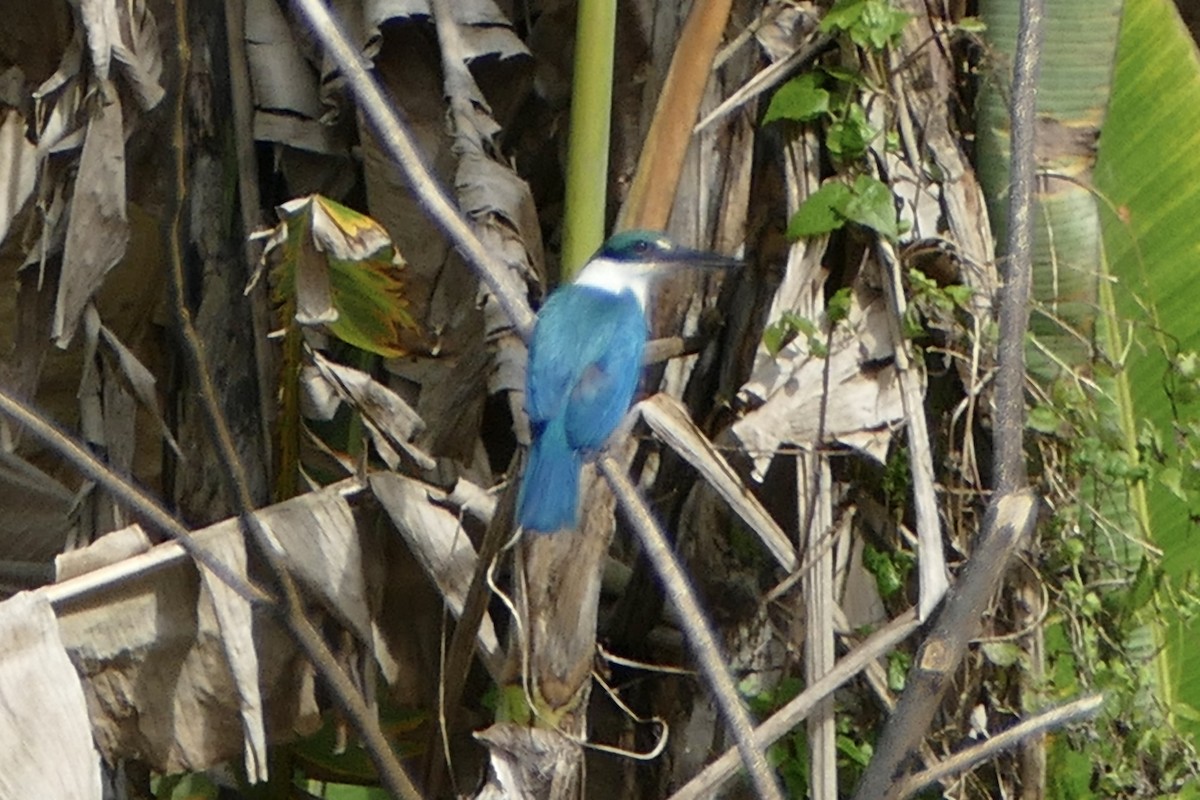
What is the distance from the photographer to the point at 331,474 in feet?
10.9

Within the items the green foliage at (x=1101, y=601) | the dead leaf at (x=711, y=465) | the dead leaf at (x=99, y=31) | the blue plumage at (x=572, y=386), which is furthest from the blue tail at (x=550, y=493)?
the dead leaf at (x=99, y=31)

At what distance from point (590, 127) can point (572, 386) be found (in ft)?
1.71

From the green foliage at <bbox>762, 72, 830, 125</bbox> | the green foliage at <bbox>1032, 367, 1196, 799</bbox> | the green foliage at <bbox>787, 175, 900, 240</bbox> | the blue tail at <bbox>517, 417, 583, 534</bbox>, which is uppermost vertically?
the green foliage at <bbox>762, 72, 830, 125</bbox>

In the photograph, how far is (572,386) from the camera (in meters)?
2.91

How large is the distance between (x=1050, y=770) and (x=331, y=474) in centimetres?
156

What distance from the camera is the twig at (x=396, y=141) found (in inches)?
82.0

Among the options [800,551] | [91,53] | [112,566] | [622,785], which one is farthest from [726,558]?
[91,53]

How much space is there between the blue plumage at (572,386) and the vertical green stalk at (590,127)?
0.16m

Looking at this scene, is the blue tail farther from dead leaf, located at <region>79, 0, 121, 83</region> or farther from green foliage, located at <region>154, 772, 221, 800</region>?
green foliage, located at <region>154, 772, 221, 800</region>

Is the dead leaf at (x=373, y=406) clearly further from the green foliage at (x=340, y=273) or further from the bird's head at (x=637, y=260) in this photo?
the bird's head at (x=637, y=260)

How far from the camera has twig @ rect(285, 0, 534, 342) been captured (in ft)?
6.83

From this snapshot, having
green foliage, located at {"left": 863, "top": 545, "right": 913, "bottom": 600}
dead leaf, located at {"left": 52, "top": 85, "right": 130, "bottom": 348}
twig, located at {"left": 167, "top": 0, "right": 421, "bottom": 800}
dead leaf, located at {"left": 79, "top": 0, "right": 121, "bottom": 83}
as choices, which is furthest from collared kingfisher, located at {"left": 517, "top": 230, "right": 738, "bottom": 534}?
dead leaf, located at {"left": 79, "top": 0, "right": 121, "bottom": 83}

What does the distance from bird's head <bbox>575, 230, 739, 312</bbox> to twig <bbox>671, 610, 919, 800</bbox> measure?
2.63 ft

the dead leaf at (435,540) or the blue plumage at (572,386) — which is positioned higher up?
the blue plumage at (572,386)
